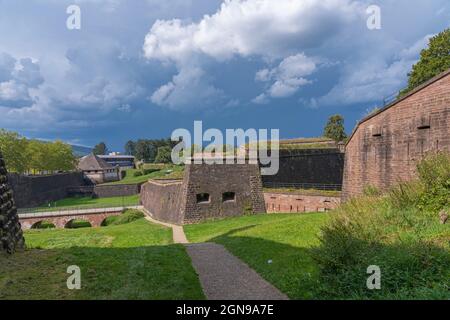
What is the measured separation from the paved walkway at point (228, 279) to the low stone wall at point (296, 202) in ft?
45.7

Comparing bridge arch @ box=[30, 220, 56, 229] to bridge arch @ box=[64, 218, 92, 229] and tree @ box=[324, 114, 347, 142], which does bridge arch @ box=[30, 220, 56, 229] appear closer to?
bridge arch @ box=[64, 218, 92, 229]

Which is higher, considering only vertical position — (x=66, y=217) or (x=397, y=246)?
(x=397, y=246)

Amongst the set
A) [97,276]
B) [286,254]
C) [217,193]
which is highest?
[97,276]

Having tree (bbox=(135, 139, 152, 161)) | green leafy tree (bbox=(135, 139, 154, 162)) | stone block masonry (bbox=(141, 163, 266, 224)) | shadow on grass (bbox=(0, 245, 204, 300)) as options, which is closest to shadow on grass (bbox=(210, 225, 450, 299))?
shadow on grass (bbox=(0, 245, 204, 300))

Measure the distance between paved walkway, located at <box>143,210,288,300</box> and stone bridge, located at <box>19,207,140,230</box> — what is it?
3184 cm

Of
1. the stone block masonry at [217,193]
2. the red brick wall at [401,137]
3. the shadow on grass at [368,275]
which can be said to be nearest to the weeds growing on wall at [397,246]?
the shadow on grass at [368,275]

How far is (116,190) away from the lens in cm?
6569

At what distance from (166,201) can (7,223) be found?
23399mm

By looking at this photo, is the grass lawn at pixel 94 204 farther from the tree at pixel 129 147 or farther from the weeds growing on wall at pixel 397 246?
the tree at pixel 129 147

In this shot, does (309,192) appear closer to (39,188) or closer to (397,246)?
(397,246)

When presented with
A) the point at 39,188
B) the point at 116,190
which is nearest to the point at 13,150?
the point at 39,188

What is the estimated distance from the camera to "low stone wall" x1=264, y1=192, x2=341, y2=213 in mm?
24281
